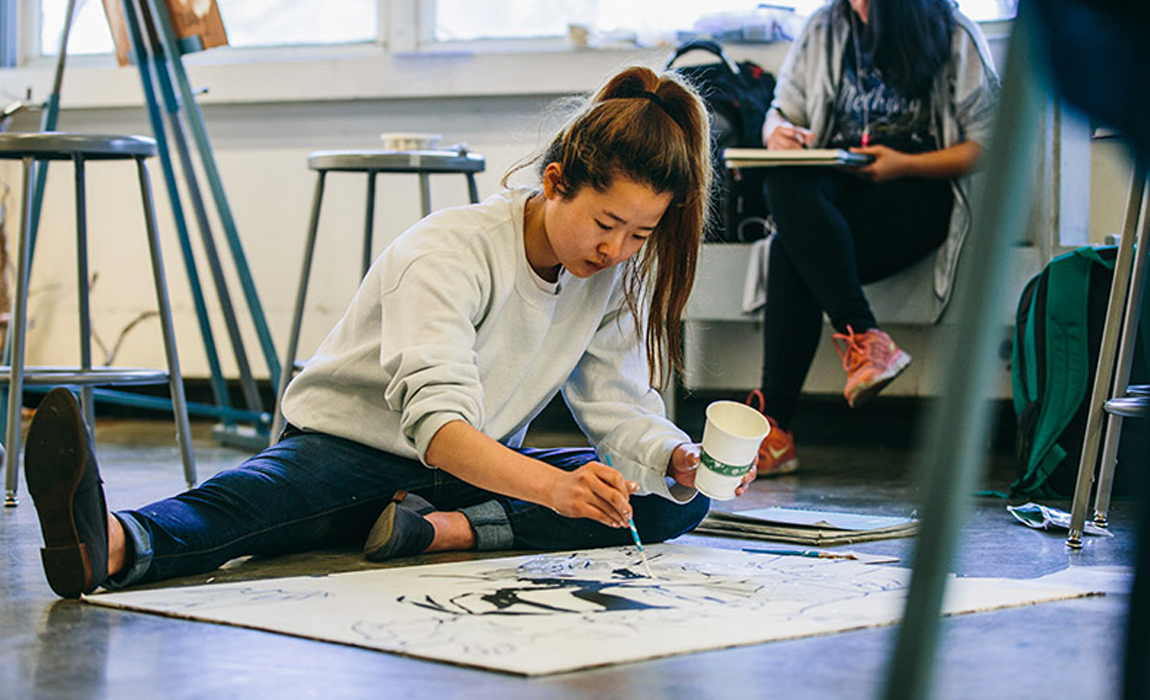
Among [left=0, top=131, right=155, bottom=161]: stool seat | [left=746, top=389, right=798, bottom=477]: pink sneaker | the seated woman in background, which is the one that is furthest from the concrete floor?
the seated woman in background

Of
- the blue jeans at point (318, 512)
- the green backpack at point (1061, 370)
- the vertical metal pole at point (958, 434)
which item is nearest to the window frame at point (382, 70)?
the green backpack at point (1061, 370)

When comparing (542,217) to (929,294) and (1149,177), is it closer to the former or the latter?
(1149,177)

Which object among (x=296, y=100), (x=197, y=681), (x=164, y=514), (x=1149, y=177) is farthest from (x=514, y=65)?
(x=1149, y=177)

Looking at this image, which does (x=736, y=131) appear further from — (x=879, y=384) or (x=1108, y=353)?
(x=1108, y=353)

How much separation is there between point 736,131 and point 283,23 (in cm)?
138

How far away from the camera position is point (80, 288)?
7.35 feet

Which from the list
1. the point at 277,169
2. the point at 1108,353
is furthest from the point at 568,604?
the point at 277,169

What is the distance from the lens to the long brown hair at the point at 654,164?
4.69 ft

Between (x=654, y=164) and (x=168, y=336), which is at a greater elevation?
(x=654, y=164)

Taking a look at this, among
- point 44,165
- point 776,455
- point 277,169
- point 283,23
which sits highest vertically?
point 283,23

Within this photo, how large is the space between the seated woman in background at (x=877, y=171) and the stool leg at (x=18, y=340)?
1.33 metres

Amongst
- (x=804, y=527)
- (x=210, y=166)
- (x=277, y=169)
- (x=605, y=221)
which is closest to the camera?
(x=605, y=221)

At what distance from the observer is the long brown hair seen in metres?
1.43

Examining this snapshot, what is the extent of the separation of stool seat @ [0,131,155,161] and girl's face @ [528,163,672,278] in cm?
92
